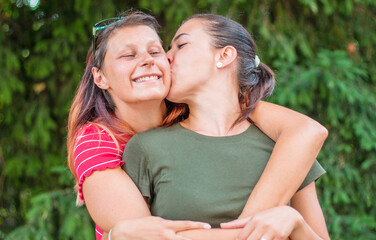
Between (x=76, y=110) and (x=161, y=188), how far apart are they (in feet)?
2.17

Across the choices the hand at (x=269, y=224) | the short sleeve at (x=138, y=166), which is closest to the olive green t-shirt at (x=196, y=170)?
the short sleeve at (x=138, y=166)

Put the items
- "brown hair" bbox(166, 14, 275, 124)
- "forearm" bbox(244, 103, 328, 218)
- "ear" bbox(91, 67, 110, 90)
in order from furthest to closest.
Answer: "ear" bbox(91, 67, 110, 90)
"brown hair" bbox(166, 14, 275, 124)
"forearm" bbox(244, 103, 328, 218)

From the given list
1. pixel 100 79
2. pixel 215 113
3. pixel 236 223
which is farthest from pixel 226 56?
pixel 236 223

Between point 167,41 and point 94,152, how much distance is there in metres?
1.92

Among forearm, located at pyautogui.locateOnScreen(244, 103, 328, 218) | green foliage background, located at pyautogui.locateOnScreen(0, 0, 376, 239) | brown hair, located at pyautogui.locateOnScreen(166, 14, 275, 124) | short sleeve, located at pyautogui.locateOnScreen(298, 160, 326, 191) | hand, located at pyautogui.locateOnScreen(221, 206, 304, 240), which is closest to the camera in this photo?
hand, located at pyautogui.locateOnScreen(221, 206, 304, 240)

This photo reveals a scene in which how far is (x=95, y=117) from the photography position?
2.18 meters

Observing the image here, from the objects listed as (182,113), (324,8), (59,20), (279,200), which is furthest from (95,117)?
(324,8)

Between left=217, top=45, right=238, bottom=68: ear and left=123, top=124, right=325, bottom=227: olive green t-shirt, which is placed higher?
left=217, top=45, right=238, bottom=68: ear

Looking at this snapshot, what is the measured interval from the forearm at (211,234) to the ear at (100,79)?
826mm

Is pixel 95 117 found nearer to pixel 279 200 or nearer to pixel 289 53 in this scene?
pixel 279 200

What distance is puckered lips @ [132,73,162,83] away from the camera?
1.97 metres

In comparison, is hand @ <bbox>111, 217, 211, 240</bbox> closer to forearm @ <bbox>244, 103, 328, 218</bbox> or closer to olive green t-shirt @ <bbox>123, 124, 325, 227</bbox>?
olive green t-shirt @ <bbox>123, 124, 325, 227</bbox>

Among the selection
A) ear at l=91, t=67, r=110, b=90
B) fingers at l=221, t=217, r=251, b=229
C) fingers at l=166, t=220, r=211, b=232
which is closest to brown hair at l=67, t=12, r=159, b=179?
ear at l=91, t=67, r=110, b=90

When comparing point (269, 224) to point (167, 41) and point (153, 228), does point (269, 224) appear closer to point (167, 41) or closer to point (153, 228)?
point (153, 228)
